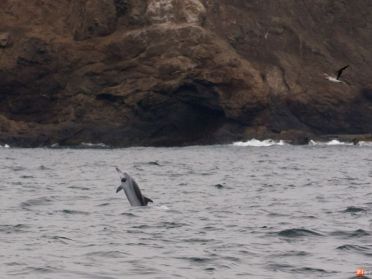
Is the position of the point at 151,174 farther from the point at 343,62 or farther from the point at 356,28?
the point at 356,28

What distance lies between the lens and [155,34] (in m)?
73.7

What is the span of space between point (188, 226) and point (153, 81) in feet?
170

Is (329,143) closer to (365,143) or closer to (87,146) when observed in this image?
(365,143)

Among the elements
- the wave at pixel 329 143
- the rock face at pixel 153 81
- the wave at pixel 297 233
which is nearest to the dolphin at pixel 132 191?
the wave at pixel 297 233

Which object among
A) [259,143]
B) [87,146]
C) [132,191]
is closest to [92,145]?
[87,146]

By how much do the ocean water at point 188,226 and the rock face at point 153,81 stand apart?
3464 cm

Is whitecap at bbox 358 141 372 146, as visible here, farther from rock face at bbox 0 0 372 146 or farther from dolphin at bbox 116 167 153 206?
dolphin at bbox 116 167 153 206

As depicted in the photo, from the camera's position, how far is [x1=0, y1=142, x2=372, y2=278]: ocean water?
47.9 feet

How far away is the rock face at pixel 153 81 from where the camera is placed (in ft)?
229

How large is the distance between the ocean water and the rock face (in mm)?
34644

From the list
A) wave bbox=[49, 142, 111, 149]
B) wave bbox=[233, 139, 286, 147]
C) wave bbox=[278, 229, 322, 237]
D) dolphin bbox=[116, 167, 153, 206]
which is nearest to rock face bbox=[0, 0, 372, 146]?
wave bbox=[49, 142, 111, 149]

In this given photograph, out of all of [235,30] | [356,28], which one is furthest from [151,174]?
[356,28]

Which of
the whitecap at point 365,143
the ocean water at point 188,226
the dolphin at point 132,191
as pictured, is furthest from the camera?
the whitecap at point 365,143

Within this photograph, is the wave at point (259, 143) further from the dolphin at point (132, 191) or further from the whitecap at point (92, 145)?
the dolphin at point (132, 191)
